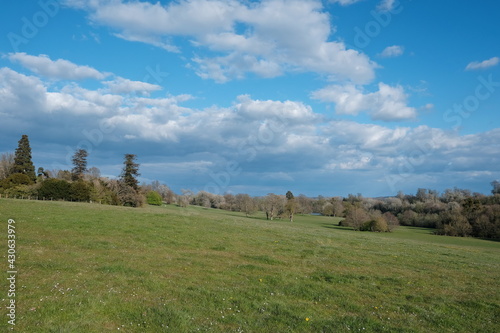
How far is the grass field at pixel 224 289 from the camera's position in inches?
355

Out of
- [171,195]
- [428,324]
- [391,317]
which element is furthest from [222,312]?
[171,195]

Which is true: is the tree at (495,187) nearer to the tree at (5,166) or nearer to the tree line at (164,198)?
the tree line at (164,198)

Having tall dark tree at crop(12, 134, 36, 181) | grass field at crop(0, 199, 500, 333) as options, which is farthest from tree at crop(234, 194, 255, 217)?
grass field at crop(0, 199, 500, 333)

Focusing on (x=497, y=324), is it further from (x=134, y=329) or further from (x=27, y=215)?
(x=27, y=215)

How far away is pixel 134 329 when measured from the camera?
8336 mm

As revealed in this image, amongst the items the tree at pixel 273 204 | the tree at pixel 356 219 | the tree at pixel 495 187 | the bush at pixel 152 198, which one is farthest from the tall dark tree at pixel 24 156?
the tree at pixel 495 187

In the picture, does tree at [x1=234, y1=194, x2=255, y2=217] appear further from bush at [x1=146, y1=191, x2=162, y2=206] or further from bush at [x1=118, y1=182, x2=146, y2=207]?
bush at [x1=118, y1=182, x2=146, y2=207]

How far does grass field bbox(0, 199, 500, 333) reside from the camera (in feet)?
29.6

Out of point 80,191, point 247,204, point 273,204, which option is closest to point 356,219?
point 273,204

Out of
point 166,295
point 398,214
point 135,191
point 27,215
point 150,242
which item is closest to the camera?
point 166,295

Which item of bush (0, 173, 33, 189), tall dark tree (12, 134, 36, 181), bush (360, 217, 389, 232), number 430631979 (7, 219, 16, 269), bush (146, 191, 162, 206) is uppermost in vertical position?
tall dark tree (12, 134, 36, 181)

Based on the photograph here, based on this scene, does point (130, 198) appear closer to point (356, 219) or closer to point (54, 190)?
point (54, 190)

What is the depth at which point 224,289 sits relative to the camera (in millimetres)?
12031

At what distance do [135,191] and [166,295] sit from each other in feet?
239
